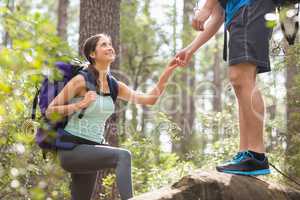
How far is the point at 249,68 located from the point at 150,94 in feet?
3.98

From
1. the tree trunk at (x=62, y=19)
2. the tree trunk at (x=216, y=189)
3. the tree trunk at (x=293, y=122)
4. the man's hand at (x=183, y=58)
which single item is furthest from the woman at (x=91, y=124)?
the tree trunk at (x=62, y=19)

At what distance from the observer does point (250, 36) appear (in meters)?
4.19

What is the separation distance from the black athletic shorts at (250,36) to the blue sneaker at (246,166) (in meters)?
0.81

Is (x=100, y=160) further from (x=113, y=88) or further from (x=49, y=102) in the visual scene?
(x=113, y=88)

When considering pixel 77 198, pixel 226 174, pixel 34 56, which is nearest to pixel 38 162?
pixel 77 198

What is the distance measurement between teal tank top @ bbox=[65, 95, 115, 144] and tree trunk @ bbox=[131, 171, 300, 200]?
2.50 ft

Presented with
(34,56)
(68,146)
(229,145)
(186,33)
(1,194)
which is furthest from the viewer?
(186,33)

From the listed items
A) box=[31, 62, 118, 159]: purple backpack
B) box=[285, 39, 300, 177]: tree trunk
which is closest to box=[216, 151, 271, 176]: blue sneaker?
box=[31, 62, 118, 159]: purple backpack

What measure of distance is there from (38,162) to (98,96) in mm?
2574

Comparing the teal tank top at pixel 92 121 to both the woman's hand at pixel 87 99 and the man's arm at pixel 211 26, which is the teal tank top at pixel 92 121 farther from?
the man's arm at pixel 211 26

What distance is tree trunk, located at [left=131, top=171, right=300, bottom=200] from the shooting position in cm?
414

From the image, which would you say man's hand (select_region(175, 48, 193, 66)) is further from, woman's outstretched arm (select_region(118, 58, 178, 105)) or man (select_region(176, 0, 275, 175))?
man (select_region(176, 0, 275, 175))

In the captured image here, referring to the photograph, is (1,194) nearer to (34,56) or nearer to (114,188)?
(114,188)

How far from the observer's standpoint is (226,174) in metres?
4.40
